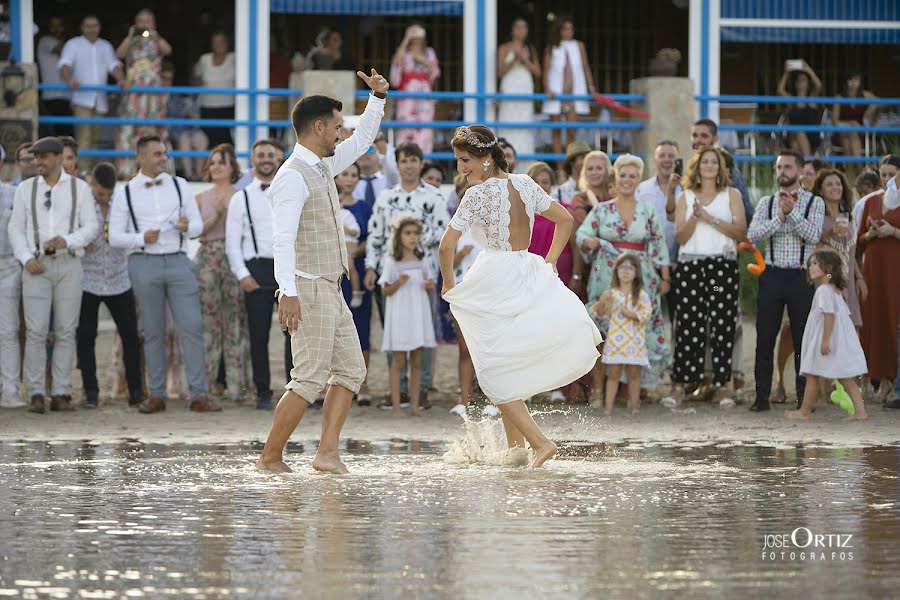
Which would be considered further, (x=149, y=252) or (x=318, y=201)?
(x=149, y=252)

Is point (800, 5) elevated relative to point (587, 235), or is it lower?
elevated

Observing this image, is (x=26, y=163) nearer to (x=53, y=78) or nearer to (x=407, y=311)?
(x=407, y=311)

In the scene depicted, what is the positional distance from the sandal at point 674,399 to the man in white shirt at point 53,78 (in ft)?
29.0

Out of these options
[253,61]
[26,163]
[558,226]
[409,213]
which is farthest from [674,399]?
[253,61]

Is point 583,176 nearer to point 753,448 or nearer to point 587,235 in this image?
point 587,235

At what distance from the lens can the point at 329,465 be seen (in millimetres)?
8883

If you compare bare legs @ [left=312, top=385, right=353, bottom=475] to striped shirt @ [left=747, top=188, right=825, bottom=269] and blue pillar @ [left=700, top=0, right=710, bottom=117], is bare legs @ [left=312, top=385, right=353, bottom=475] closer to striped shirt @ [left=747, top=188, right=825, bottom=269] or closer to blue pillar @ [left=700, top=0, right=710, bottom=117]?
striped shirt @ [left=747, top=188, right=825, bottom=269]

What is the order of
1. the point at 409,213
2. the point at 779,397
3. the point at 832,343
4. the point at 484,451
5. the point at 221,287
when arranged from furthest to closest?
the point at 221,287, the point at 779,397, the point at 409,213, the point at 832,343, the point at 484,451

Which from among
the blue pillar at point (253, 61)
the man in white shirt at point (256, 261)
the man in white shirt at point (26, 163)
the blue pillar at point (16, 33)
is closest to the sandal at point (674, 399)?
the man in white shirt at point (256, 261)

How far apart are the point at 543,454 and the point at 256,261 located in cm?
462

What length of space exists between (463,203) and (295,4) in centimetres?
1121

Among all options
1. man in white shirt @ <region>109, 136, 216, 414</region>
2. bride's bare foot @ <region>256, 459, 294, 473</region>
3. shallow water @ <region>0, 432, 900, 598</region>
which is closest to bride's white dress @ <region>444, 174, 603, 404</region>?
shallow water @ <region>0, 432, 900, 598</region>

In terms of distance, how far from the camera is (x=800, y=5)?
21453 mm

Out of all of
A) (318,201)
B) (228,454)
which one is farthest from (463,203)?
(228,454)
